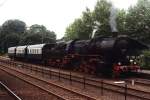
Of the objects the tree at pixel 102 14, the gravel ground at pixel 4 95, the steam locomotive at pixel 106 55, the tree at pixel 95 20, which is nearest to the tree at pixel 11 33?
the tree at pixel 95 20

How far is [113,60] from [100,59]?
963 mm

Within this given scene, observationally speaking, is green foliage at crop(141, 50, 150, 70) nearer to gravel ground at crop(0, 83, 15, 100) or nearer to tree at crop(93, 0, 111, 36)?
gravel ground at crop(0, 83, 15, 100)

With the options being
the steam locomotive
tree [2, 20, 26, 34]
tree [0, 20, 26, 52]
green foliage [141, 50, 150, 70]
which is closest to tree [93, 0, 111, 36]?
green foliage [141, 50, 150, 70]

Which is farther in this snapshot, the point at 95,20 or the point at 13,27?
the point at 13,27

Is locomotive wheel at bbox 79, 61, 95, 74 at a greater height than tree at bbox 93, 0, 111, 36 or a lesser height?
lesser

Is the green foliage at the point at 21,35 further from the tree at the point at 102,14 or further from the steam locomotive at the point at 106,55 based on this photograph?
the steam locomotive at the point at 106,55

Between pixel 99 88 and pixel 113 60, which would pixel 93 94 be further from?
pixel 113 60

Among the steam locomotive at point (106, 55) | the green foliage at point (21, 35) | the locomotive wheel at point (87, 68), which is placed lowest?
the locomotive wheel at point (87, 68)

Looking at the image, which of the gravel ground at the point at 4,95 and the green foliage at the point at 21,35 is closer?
the gravel ground at the point at 4,95

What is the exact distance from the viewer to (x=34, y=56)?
50969 mm

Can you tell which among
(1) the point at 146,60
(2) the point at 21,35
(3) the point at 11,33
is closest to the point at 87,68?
(1) the point at 146,60

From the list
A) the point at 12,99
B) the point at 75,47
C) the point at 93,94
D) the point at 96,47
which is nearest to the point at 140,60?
the point at 75,47

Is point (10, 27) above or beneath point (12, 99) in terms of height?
above

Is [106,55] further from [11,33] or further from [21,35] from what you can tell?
[11,33]
